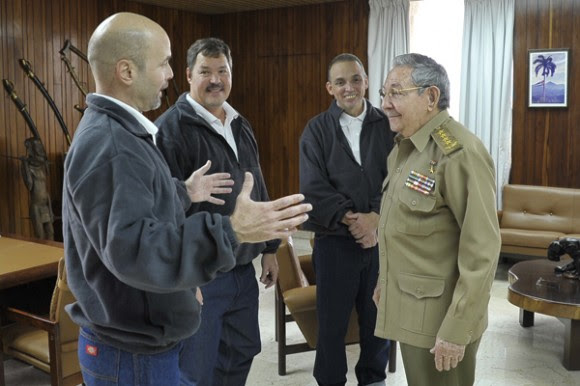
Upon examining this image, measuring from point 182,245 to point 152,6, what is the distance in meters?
6.65

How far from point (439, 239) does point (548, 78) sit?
4854 millimetres

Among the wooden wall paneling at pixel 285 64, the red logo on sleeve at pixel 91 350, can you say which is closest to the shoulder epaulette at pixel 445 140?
the red logo on sleeve at pixel 91 350

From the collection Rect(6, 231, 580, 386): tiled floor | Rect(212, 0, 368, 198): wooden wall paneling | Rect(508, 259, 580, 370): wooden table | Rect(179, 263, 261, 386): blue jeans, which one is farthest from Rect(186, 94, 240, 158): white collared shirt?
Rect(212, 0, 368, 198): wooden wall paneling

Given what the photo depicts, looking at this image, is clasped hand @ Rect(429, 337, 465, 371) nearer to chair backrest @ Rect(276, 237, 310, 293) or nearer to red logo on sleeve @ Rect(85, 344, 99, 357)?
red logo on sleeve @ Rect(85, 344, 99, 357)

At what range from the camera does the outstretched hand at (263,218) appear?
135 centimetres

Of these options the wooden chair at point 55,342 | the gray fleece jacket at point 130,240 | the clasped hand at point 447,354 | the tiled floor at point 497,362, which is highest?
the gray fleece jacket at point 130,240

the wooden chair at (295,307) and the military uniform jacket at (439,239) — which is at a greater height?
the military uniform jacket at (439,239)

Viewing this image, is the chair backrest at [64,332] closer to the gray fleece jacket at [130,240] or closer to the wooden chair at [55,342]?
the wooden chair at [55,342]

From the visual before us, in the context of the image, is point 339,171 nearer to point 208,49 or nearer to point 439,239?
point 208,49

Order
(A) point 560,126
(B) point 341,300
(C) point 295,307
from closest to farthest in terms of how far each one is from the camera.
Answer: (B) point 341,300 < (C) point 295,307 < (A) point 560,126

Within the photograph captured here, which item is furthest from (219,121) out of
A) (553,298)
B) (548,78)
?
(548,78)

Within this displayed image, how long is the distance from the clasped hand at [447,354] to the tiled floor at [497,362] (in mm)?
1482

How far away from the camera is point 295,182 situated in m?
7.86

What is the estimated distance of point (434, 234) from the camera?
1.99 meters
